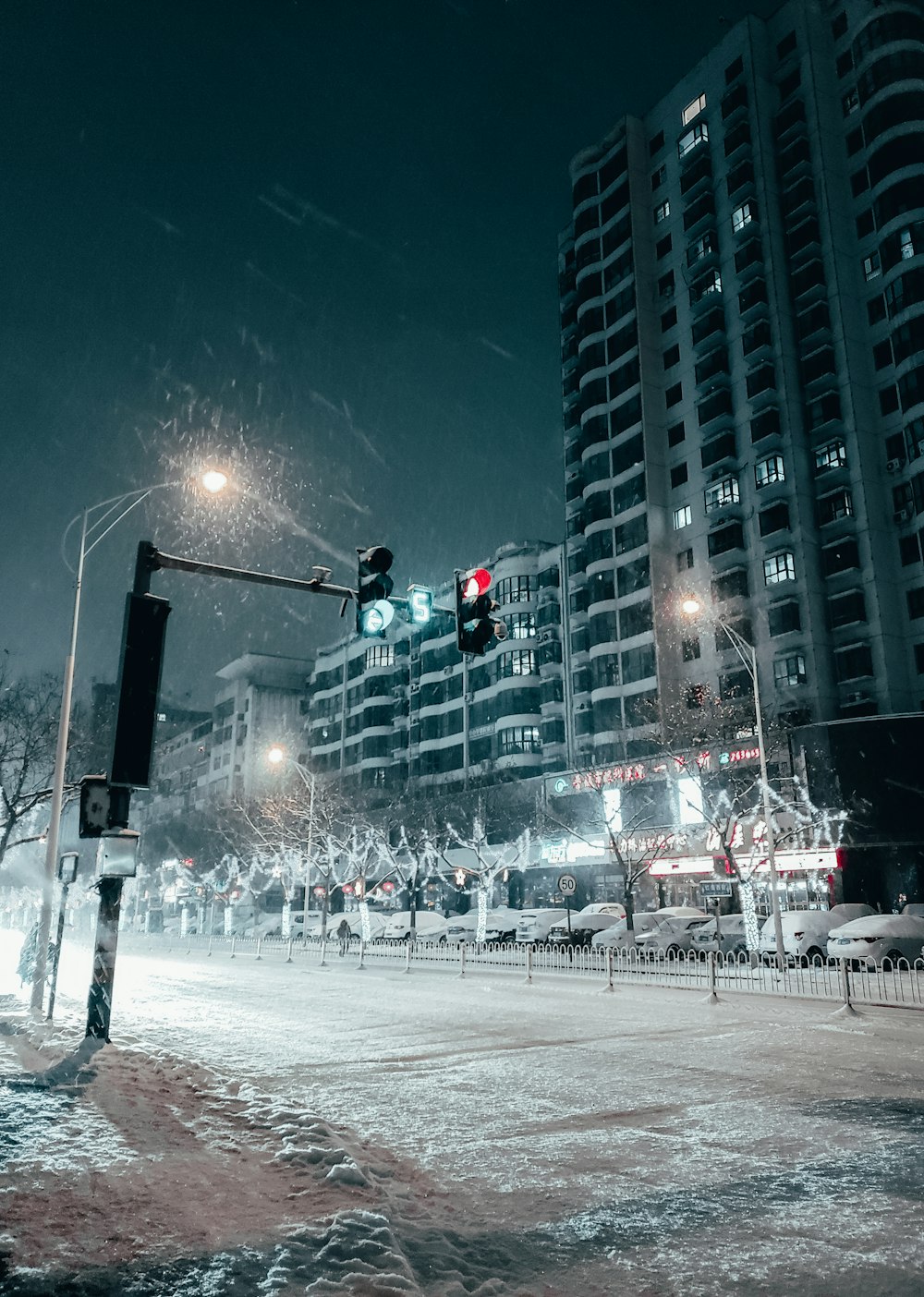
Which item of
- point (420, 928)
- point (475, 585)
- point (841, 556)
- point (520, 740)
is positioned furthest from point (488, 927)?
point (475, 585)

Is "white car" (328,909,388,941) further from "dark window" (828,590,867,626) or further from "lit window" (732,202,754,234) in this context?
"lit window" (732,202,754,234)

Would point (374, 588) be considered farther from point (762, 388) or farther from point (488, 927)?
point (762, 388)

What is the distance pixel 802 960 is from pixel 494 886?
36.5 metres

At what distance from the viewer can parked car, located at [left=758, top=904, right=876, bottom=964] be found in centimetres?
2675

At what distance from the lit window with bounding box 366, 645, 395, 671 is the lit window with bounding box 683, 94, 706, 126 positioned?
172ft

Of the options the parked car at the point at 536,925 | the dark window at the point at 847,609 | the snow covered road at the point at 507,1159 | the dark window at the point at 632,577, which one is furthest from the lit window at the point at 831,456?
the snow covered road at the point at 507,1159

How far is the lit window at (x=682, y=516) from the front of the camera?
2391 inches

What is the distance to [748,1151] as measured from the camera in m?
6.19

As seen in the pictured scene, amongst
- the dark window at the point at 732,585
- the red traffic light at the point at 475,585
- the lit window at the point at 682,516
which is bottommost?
the red traffic light at the point at 475,585

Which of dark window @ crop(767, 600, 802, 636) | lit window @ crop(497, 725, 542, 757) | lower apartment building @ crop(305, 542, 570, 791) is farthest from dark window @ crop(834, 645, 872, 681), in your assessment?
lit window @ crop(497, 725, 542, 757)

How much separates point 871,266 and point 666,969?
51.1 metres

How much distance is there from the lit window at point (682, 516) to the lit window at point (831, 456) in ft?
28.1

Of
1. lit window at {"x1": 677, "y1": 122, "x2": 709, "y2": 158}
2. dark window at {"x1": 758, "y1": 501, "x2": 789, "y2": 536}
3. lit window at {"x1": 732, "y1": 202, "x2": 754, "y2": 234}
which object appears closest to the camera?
dark window at {"x1": 758, "y1": 501, "x2": 789, "y2": 536}

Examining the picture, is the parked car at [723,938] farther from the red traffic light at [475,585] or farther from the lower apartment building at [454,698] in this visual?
the lower apartment building at [454,698]
